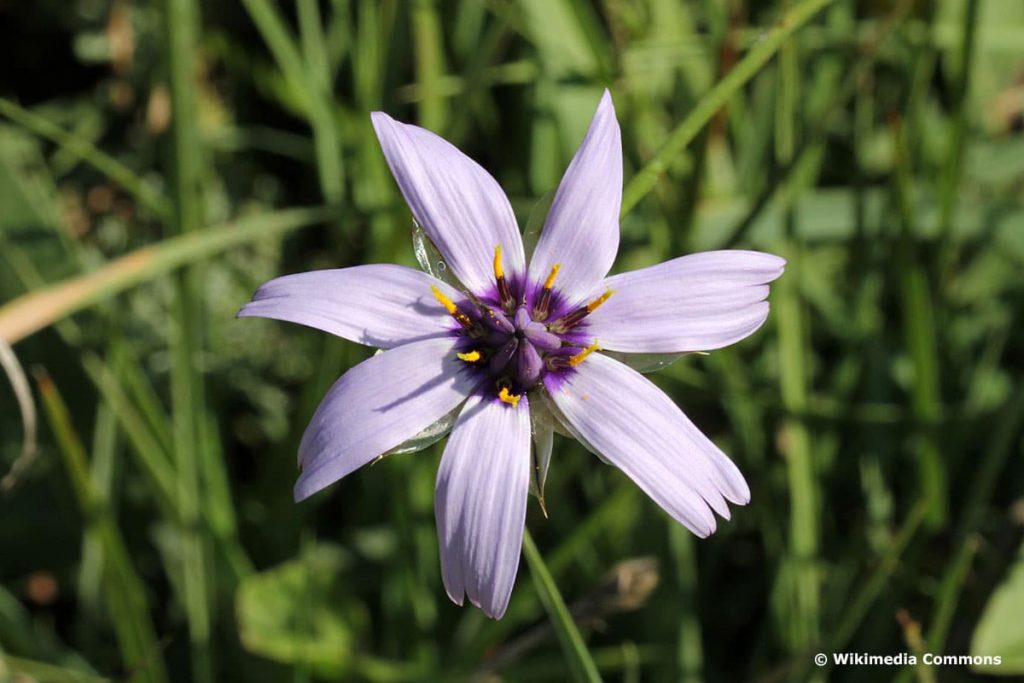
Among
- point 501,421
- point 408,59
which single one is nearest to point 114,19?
point 408,59

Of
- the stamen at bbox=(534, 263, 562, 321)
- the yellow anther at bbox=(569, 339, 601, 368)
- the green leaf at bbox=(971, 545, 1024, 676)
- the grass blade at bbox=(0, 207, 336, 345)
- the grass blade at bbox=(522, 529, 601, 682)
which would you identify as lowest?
the grass blade at bbox=(522, 529, 601, 682)

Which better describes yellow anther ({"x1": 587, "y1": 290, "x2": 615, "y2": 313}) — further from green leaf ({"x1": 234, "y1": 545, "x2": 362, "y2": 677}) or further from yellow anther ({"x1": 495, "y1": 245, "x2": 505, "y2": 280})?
green leaf ({"x1": 234, "y1": 545, "x2": 362, "y2": 677})

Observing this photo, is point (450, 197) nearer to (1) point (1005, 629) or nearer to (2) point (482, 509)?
(2) point (482, 509)

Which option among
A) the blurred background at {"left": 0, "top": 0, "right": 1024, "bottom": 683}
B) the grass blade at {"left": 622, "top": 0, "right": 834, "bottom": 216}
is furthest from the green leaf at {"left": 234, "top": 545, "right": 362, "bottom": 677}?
the grass blade at {"left": 622, "top": 0, "right": 834, "bottom": 216}

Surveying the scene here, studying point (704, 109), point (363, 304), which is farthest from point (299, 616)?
point (704, 109)

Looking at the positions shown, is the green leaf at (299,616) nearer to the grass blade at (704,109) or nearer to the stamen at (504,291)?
the stamen at (504,291)

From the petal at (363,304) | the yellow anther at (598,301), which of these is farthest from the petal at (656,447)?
the petal at (363,304)
